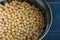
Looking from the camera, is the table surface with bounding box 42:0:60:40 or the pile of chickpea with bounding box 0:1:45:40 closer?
the pile of chickpea with bounding box 0:1:45:40

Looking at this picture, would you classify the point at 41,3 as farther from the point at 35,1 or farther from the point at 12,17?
the point at 12,17

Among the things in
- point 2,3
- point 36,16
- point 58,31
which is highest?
point 2,3

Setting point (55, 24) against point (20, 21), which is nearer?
point (20, 21)

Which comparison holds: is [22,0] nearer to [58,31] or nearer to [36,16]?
[36,16]

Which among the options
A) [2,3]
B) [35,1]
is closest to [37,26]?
[35,1]

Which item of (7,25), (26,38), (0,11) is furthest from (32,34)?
(0,11)

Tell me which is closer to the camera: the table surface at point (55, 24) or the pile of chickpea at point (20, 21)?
the pile of chickpea at point (20, 21)

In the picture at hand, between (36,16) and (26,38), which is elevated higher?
(36,16)

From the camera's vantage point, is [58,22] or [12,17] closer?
[12,17]
